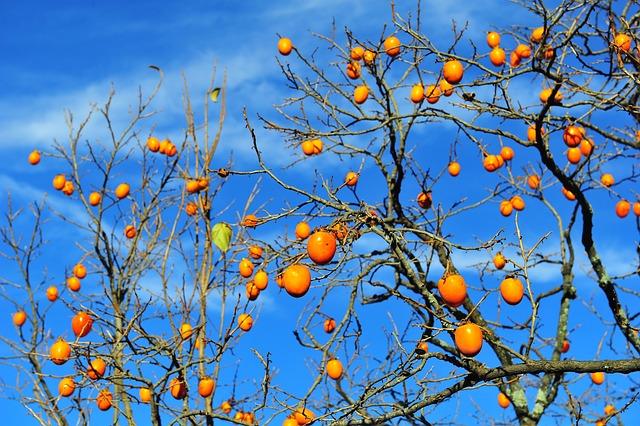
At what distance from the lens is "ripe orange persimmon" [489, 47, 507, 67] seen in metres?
5.95

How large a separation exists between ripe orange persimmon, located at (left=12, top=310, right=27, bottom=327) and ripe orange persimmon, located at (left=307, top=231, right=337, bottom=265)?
541cm

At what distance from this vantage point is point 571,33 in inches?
170

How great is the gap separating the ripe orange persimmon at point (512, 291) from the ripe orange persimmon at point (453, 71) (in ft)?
5.71

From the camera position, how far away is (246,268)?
576 cm

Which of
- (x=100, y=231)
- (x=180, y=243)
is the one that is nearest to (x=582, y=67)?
(x=180, y=243)

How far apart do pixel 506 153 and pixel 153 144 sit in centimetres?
401

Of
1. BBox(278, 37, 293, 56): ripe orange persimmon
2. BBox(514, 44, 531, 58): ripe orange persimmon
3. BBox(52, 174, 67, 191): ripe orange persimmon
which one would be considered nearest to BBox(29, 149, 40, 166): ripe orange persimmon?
BBox(52, 174, 67, 191): ripe orange persimmon

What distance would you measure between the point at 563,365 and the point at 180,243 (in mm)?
4736

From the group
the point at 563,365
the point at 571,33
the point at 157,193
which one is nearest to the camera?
the point at 563,365

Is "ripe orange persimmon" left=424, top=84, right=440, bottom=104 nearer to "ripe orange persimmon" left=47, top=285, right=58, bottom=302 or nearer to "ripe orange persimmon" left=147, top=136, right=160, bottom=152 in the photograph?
"ripe orange persimmon" left=147, top=136, right=160, bottom=152

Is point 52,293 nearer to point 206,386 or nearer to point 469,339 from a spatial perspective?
point 206,386

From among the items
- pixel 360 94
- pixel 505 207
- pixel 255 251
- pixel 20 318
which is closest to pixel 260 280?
pixel 255 251

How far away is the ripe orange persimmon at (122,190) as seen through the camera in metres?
7.55

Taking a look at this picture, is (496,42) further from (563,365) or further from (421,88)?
(563,365)
